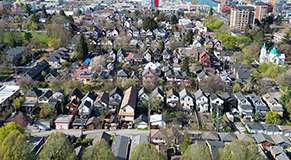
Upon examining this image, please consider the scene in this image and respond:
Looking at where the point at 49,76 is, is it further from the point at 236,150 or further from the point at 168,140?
the point at 236,150

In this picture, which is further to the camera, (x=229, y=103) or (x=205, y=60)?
(x=205, y=60)

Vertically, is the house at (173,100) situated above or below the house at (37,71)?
below

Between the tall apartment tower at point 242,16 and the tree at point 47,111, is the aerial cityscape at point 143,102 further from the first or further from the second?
the tall apartment tower at point 242,16

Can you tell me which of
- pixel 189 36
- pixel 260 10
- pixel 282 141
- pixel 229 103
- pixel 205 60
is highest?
pixel 260 10

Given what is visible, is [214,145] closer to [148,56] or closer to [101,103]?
[101,103]

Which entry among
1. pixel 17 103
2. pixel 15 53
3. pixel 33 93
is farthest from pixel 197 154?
pixel 15 53

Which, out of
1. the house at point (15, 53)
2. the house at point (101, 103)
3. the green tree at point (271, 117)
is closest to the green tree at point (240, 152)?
the green tree at point (271, 117)
